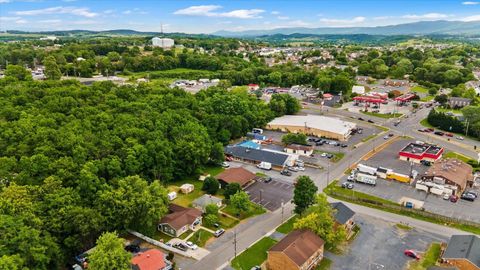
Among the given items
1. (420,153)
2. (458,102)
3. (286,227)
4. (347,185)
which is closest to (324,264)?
(286,227)

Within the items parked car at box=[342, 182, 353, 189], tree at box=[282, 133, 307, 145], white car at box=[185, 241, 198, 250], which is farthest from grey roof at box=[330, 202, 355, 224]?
tree at box=[282, 133, 307, 145]

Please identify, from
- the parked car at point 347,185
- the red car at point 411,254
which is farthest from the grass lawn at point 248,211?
the red car at point 411,254

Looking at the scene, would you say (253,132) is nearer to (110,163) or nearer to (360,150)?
(360,150)

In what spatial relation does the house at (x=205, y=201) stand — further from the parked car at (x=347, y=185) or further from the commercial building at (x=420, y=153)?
the commercial building at (x=420, y=153)

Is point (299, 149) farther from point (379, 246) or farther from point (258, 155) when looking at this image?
point (379, 246)

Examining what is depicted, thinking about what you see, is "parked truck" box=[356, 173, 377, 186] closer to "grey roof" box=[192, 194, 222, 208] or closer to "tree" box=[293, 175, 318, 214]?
"tree" box=[293, 175, 318, 214]

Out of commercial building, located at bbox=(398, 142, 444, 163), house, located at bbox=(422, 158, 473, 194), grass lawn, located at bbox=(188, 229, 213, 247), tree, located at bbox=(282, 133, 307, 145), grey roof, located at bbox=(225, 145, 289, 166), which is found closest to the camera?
grass lawn, located at bbox=(188, 229, 213, 247)
